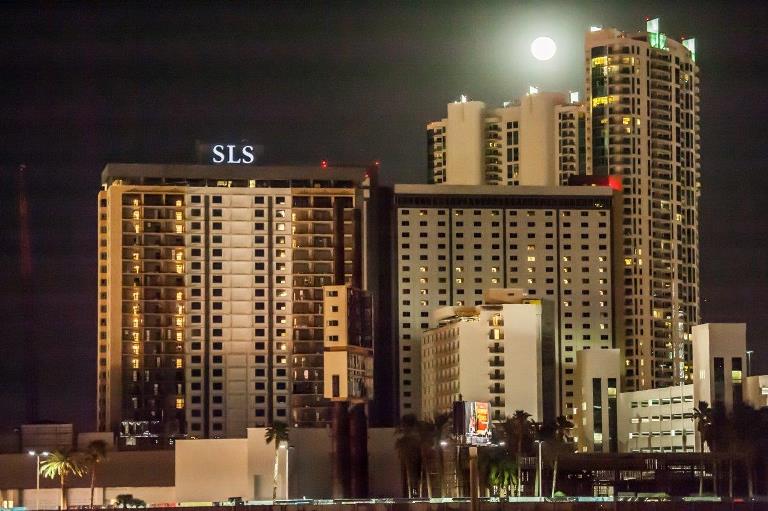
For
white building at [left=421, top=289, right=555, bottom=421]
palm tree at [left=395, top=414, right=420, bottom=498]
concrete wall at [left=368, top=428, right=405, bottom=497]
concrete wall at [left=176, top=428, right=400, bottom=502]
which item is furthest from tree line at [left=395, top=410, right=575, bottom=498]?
white building at [left=421, top=289, right=555, bottom=421]

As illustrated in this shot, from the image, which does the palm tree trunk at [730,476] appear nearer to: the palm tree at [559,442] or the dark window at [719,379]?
the dark window at [719,379]

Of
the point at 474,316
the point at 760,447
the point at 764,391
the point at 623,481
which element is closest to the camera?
the point at 760,447

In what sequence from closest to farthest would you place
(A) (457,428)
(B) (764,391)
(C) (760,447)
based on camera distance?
(A) (457,428), (C) (760,447), (B) (764,391)

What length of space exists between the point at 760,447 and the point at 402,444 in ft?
98.0

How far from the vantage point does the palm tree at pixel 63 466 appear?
164 meters

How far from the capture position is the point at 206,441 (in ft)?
558

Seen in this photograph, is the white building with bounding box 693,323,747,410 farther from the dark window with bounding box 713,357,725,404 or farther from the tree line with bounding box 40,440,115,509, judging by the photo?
the tree line with bounding box 40,440,115,509

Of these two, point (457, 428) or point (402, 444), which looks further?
point (402, 444)

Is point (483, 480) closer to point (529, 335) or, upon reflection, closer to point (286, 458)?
point (286, 458)

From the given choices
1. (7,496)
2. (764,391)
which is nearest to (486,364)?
(764,391)

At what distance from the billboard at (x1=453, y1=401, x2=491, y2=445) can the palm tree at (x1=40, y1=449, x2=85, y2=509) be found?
2468 inches

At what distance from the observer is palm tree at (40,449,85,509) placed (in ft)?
539

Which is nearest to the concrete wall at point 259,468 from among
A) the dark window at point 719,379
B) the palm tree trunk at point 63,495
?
the palm tree trunk at point 63,495

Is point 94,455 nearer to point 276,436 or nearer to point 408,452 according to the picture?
point 276,436
